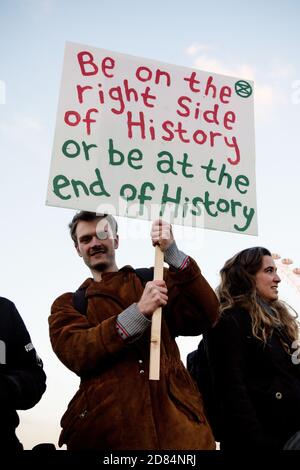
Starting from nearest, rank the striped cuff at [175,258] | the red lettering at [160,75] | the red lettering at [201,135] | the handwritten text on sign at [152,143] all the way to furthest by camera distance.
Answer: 1. the striped cuff at [175,258]
2. the handwritten text on sign at [152,143]
3. the red lettering at [201,135]
4. the red lettering at [160,75]

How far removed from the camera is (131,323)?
293 centimetres

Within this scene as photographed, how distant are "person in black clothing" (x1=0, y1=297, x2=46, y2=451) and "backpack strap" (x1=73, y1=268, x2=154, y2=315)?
0.36 meters

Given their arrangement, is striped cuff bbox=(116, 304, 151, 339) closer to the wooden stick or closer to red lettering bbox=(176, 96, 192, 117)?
the wooden stick

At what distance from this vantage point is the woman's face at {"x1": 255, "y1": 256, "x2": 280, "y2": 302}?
159 inches

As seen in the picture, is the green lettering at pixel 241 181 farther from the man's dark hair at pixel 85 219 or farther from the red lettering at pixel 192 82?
the man's dark hair at pixel 85 219

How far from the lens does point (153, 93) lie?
371 cm

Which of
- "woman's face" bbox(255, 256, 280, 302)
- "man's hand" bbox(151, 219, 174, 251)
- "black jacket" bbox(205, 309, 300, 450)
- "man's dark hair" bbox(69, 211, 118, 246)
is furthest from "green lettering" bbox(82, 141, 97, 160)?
"woman's face" bbox(255, 256, 280, 302)

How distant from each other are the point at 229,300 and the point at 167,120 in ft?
4.14

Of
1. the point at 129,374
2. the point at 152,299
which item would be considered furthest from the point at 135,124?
the point at 129,374

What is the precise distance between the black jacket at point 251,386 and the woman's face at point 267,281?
35 cm

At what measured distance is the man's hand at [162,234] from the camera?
3129 millimetres

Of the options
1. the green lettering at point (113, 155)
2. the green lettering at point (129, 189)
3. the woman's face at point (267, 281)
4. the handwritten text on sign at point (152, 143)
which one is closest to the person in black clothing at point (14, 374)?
the handwritten text on sign at point (152, 143)

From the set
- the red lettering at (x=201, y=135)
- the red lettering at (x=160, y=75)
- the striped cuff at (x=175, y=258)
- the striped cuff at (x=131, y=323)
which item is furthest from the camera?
the red lettering at (x=160, y=75)
